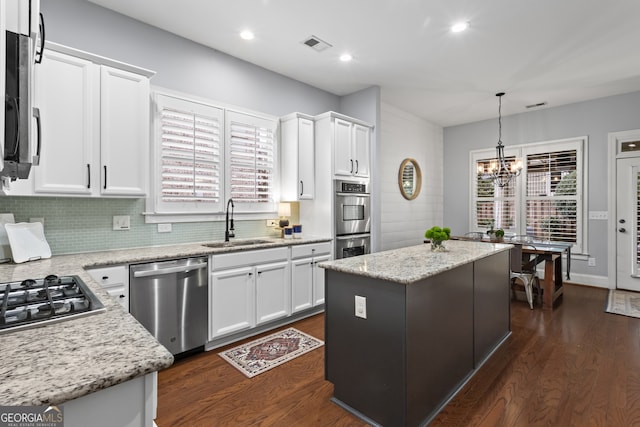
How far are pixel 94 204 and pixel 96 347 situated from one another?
233 centimetres

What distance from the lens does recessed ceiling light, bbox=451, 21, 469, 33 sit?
3.01 metres

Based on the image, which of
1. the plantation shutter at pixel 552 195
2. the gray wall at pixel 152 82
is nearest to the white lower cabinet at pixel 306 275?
the gray wall at pixel 152 82

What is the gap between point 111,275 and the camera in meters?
2.29

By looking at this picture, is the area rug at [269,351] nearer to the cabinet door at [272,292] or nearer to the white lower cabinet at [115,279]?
the cabinet door at [272,292]

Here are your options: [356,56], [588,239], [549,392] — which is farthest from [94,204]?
[588,239]

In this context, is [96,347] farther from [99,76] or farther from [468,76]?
[468,76]

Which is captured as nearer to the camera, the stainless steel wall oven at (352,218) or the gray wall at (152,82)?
the gray wall at (152,82)

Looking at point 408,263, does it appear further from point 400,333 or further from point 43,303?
point 43,303

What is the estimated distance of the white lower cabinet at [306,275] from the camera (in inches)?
138

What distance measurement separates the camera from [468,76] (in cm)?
421

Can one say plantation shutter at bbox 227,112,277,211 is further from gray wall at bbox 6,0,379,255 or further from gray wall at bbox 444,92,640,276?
gray wall at bbox 444,92,640,276

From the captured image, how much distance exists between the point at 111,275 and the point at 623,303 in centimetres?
590

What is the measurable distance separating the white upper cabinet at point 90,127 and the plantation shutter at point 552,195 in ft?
19.9

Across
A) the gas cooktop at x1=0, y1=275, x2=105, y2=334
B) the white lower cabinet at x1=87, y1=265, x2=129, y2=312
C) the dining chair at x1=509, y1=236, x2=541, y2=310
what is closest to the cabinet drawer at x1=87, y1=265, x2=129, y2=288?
the white lower cabinet at x1=87, y1=265, x2=129, y2=312
